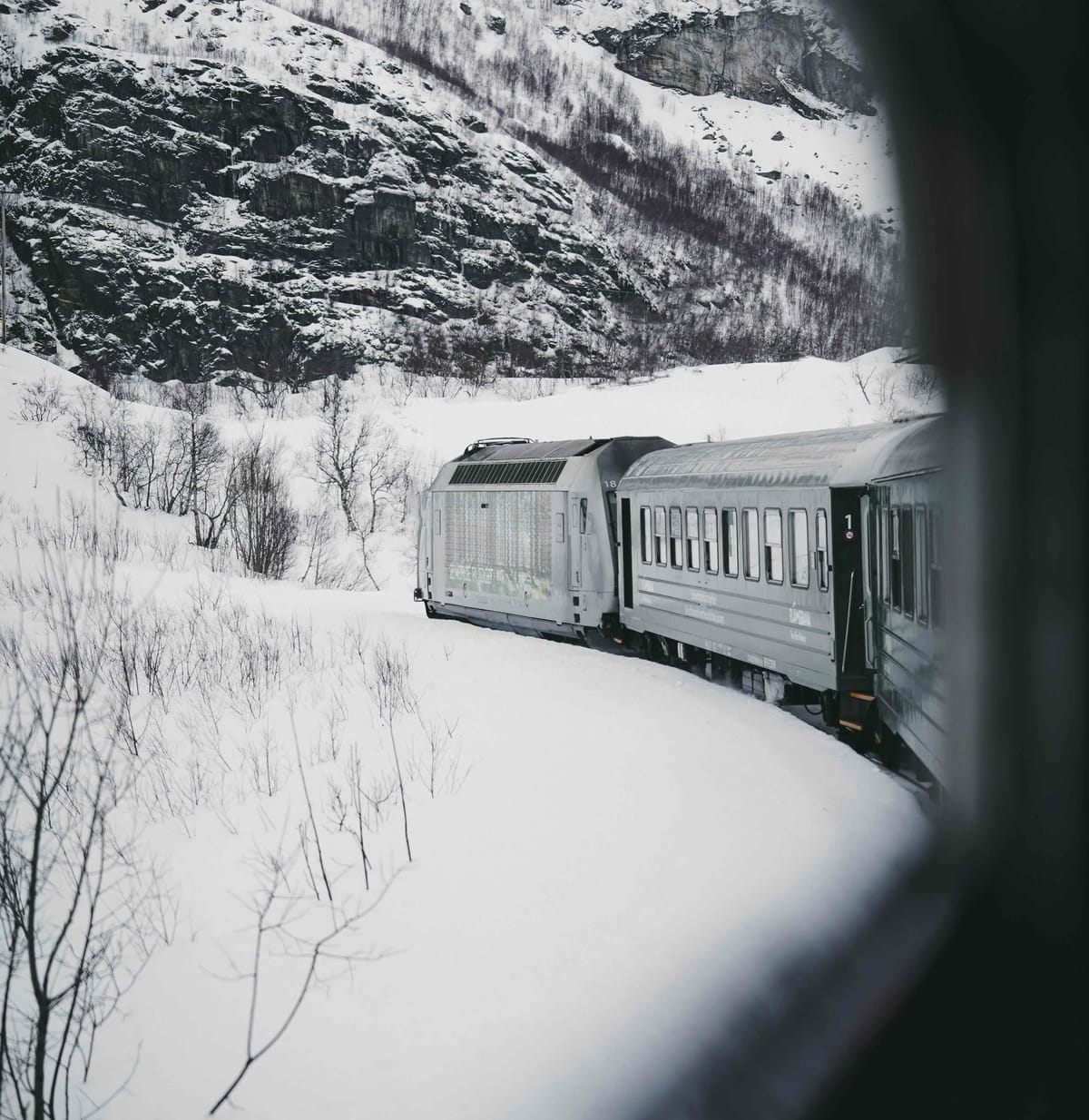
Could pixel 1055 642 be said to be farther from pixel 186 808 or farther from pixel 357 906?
pixel 186 808

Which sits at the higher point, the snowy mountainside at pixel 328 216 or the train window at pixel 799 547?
the snowy mountainside at pixel 328 216

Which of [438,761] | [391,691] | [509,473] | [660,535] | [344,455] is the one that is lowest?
[438,761]

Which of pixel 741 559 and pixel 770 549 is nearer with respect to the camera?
pixel 770 549

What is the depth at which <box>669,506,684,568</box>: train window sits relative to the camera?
13195 mm

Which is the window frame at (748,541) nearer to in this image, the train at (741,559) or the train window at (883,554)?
the train at (741,559)

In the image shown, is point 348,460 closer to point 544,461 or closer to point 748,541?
point 544,461

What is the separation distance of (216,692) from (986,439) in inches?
360

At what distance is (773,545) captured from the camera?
10805mm

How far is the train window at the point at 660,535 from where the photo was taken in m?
13.8

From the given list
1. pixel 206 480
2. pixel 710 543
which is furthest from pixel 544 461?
pixel 206 480

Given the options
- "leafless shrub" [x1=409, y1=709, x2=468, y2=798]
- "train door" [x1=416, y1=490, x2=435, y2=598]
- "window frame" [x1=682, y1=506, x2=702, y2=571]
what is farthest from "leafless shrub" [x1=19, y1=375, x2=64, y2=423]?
"leafless shrub" [x1=409, y1=709, x2=468, y2=798]

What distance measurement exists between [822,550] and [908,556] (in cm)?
227

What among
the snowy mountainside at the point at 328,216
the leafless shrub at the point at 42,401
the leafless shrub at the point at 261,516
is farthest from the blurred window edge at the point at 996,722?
the snowy mountainside at the point at 328,216

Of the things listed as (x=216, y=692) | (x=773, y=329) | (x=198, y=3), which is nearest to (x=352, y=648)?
(x=216, y=692)
